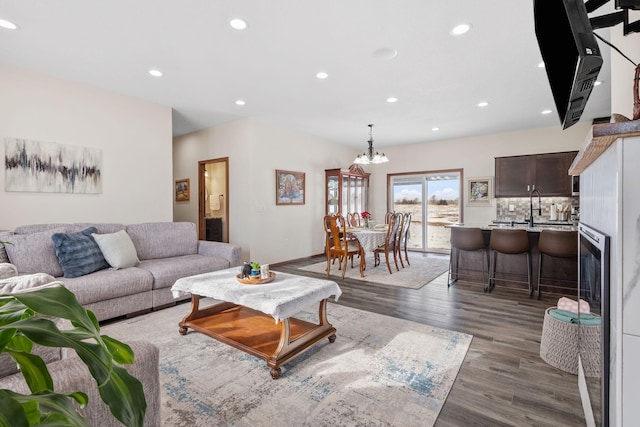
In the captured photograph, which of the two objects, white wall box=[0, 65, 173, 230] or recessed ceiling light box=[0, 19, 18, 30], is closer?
recessed ceiling light box=[0, 19, 18, 30]

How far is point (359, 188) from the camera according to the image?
771 centimetres

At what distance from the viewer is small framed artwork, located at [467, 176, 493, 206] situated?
6605mm

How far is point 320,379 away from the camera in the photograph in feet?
6.61

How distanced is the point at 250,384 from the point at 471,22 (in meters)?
3.23

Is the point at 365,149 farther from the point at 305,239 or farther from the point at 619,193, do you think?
the point at 619,193

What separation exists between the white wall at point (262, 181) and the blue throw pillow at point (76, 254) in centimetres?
249

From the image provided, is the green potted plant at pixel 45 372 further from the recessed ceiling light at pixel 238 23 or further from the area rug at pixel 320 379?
the recessed ceiling light at pixel 238 23

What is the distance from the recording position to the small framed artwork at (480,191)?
661cm

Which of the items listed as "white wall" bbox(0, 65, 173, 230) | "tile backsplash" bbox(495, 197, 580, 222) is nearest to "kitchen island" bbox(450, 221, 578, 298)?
"tile backsplash" bbox(495, 197, 580, 222)

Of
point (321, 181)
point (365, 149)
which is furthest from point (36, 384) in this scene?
point (365, 149)

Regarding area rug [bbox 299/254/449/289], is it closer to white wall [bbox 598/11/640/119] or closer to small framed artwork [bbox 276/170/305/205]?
small framed artwork [bbox 276/170/305/205]

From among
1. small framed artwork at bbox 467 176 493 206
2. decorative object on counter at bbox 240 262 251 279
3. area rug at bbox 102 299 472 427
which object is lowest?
area rug at bbox 102 299 472 427

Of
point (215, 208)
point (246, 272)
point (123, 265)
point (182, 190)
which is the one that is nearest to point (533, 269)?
point (246, 272)

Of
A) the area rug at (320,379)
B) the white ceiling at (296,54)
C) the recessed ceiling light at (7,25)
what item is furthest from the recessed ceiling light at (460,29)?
the recessed ceiling light at (7,25)
